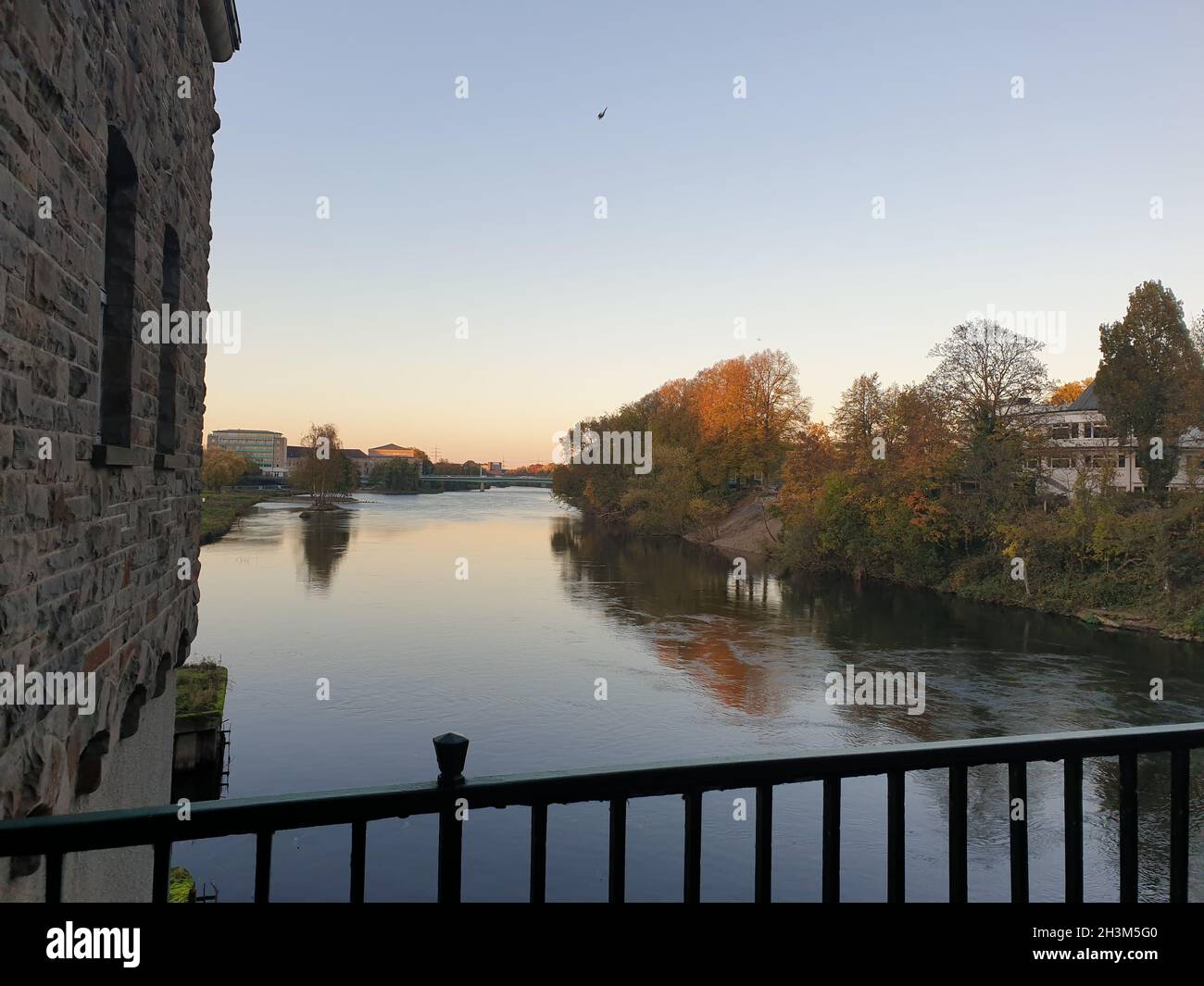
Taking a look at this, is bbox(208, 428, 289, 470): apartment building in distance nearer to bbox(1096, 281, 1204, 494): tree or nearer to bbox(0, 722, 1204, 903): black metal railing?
bbox(1096, 281, 1204, 494): tree

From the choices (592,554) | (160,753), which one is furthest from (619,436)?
(160,753)

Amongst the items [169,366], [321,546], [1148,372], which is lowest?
[321,546]

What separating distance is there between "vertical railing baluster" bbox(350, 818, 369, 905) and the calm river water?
531 cm

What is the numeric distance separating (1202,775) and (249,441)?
194141 mm

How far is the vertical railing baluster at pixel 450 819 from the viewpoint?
7.14 ft

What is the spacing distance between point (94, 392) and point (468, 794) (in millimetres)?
3741

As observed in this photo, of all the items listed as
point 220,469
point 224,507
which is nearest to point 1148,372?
point 224,507

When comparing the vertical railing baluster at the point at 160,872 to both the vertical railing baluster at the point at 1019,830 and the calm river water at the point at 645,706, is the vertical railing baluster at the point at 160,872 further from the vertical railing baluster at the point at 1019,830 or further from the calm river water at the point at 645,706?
the calm river water at the point at 645,706

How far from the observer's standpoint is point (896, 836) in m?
2.54

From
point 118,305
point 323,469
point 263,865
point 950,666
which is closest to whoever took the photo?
point 263,865

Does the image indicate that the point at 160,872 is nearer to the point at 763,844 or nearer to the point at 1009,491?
the point at 763,844
